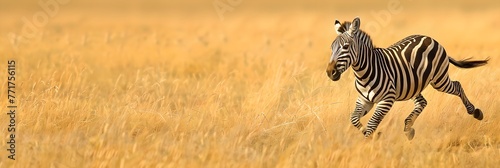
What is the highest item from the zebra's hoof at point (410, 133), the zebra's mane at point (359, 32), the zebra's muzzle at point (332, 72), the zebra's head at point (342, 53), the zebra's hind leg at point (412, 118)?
the zebra's mane at point (359, 32)

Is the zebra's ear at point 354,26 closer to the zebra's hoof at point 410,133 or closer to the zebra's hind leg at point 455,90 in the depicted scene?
the zebra's hoof at point 410,133

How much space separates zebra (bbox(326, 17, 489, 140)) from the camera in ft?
25.6

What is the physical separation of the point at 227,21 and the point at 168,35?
729cm

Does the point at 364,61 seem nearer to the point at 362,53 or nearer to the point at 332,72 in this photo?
the point at 362,53

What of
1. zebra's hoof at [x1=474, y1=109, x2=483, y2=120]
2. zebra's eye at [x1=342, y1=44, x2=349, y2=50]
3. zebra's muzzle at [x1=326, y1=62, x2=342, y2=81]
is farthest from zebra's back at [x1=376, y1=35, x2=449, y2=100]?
zebra's muzzle at [x1=326, y1=62, x2=342, y2=81]

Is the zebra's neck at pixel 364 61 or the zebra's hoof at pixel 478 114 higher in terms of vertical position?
the zebra's neck at pixel 364 61

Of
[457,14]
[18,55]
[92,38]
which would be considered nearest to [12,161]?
Result: [18,55]

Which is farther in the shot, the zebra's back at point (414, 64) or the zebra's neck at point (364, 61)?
the zebra's back at point (414, 64)

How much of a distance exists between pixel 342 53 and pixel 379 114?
94 cm

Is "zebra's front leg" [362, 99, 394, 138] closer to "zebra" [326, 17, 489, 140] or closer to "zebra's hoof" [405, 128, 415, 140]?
"zebra" [326, 17, 489, 140]

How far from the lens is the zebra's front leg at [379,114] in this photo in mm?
8211

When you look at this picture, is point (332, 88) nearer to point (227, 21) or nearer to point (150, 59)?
point (150, 59)

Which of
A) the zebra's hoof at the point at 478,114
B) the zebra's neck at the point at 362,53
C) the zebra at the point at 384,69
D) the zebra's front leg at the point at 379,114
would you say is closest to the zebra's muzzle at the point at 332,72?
the zebra at the point at 384,69

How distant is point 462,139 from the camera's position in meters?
8.43
